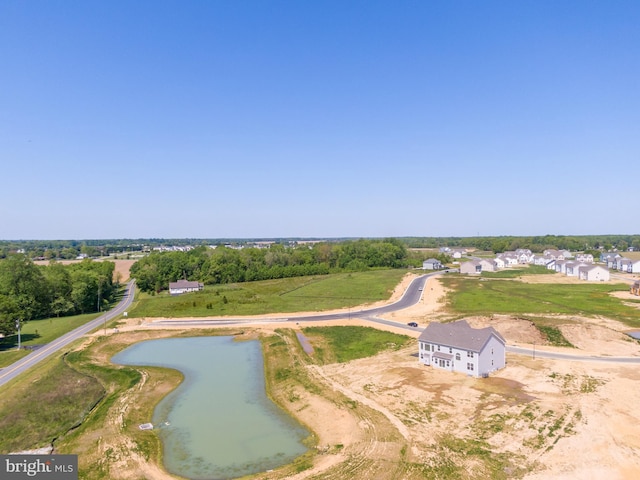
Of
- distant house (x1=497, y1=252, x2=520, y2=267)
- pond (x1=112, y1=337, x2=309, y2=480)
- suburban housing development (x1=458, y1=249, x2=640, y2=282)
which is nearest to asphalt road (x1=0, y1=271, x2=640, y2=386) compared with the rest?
pond (x1=112, y1=337, x2=309, y2=480)

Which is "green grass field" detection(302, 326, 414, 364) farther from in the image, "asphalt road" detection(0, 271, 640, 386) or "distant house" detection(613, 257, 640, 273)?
"distant house" detection(613, 257, 640, 273)

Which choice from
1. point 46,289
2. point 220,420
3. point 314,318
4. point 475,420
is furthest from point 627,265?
point 46,289

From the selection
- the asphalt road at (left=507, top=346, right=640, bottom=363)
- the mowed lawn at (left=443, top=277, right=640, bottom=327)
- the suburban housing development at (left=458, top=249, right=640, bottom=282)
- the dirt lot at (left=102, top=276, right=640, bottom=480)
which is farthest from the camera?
the suburban housing development at (left=458, top=249, right=640, bottom=282)

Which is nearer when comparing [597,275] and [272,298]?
[272,298]

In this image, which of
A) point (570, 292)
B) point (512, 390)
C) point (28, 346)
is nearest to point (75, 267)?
point (28, 346)

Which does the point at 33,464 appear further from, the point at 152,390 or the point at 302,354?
the point at 302,354

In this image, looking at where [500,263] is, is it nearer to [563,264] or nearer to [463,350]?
[563,264]
